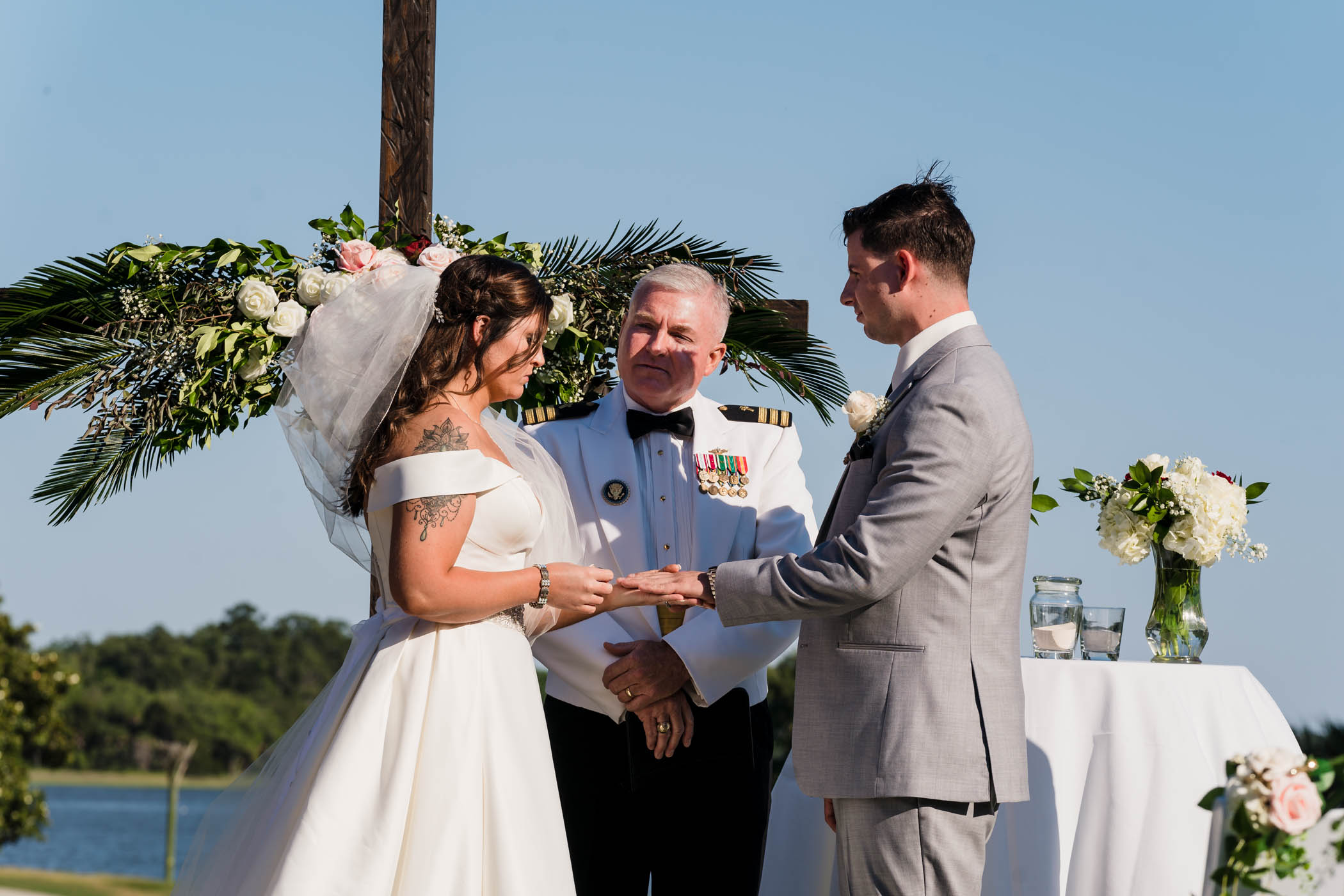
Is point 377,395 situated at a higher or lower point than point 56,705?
higher

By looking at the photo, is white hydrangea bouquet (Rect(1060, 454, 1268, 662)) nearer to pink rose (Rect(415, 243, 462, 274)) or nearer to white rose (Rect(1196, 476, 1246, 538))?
white rose (Rect(1196, 476, 1246, 538))

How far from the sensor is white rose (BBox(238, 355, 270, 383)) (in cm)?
401

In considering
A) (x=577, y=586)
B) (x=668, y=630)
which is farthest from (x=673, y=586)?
(x=668, y=630)

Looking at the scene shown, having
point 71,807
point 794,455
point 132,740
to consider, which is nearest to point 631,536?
point 794,455

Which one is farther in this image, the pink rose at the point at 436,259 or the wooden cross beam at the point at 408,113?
the wooden cross beam at the point at 408,113

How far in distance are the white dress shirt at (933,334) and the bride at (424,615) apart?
95 centimetres

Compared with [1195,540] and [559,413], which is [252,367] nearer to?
[559,413]

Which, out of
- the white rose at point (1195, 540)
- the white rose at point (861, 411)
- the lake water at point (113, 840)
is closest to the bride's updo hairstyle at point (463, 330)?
the white rose at point (861, 411)

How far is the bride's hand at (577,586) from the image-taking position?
3.05 meters

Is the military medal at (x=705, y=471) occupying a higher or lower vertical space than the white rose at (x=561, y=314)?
lower

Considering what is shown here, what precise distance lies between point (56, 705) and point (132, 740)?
115 ft

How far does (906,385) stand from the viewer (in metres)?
2.98

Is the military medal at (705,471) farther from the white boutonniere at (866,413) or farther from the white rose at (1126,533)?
the white rose at (1126,533)

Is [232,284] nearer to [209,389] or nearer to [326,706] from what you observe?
[209,389]
